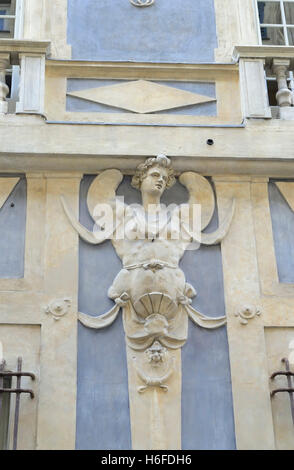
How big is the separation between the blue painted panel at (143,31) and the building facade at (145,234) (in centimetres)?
2

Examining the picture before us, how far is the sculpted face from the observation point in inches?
334

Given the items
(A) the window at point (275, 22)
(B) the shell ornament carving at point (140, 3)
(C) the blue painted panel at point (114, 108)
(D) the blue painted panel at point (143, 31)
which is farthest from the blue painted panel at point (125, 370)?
(A) the window at point (275, 22)

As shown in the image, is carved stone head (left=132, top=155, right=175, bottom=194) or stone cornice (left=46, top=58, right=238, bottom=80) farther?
stone cornice (left=46, top=58, right=238, bottom=80)

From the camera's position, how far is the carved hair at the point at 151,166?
8.52m

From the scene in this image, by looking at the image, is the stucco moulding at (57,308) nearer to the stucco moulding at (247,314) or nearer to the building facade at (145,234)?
the building facade at (145,234)

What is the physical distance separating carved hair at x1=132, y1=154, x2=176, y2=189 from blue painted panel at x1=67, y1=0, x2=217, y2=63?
1424mm

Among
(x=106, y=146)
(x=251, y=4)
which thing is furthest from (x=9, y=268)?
(x=251, y=4)

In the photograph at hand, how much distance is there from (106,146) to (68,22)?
5.99 feet

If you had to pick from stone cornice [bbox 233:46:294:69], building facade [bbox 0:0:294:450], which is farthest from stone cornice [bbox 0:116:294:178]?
stone cornice [bbox 233:46:294:69]

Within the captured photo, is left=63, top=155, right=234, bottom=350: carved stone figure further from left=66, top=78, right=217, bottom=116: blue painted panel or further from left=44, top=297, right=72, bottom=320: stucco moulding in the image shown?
left=66, top=78, right=217, bottom=116: blue painted panel

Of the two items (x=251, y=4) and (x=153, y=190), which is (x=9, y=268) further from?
(x=251, y=4)

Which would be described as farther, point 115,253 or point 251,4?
point 251,4
